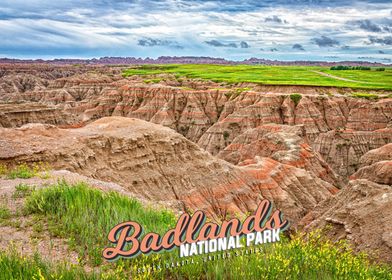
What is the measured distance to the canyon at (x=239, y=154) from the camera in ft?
70.7

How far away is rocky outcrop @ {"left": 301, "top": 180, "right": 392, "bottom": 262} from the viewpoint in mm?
15833

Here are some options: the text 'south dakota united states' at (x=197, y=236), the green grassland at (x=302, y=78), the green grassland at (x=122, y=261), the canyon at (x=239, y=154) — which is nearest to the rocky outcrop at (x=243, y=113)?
the canyon at (x=239, y=154)

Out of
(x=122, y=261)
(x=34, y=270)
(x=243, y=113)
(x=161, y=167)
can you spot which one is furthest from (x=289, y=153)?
(x=34, y=270)

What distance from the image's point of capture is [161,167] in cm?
3091

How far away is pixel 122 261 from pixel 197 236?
1.73 metres

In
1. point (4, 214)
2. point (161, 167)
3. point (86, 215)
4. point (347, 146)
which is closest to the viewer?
point (86, 215)

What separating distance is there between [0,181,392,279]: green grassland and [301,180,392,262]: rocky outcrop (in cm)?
708

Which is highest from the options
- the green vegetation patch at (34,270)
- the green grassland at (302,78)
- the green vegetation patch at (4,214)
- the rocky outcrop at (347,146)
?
the green grassland at (302,78)

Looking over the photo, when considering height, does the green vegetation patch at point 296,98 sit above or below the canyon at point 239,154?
above

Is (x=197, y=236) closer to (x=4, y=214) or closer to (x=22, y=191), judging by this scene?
Result: (x=4, y=214)

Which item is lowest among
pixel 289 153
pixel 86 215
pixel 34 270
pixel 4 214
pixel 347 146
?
pixel 347 146

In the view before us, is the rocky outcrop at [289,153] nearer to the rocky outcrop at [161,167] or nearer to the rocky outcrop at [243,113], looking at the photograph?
the rocky outcrop at [161,167]

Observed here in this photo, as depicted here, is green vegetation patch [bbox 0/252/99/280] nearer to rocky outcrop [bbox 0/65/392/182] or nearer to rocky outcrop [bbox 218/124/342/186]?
rocky outcrop [bbox 218/124/342/186]

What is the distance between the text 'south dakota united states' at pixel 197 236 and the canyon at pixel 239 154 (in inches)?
319
